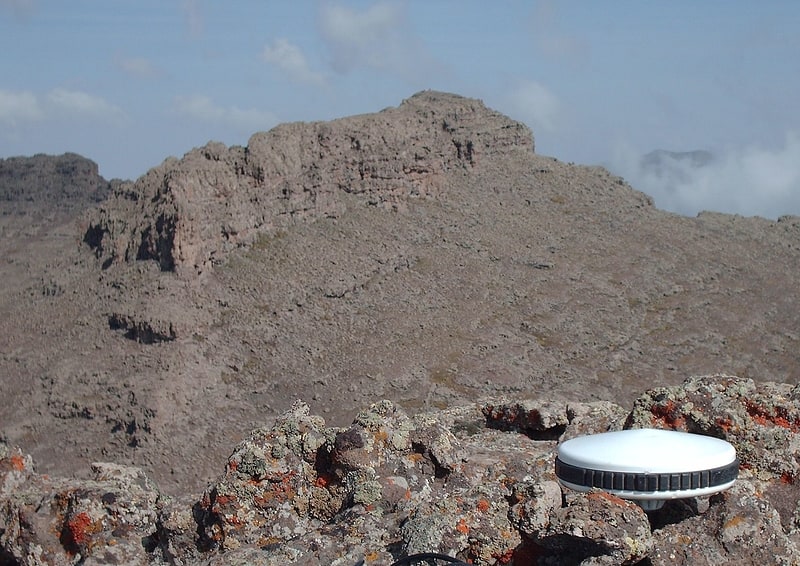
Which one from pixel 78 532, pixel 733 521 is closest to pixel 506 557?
pixel 733 521

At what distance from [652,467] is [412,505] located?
2210 mm

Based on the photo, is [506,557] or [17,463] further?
[17,463]

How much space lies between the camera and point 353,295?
61.1 m

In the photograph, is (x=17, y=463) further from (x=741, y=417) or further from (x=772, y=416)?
(x=772, y=416)

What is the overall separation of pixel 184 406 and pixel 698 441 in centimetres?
4264

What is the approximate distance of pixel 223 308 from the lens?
56.2 m

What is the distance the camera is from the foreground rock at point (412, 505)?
25.8 feet

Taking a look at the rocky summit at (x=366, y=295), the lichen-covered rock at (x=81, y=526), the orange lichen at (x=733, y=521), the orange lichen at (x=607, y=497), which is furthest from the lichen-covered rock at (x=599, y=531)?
the rocky summit at (x=366, y=295)

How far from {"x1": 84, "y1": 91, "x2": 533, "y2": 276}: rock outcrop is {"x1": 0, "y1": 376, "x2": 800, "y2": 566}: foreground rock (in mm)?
44721

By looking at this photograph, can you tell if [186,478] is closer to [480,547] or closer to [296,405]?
[296,405]

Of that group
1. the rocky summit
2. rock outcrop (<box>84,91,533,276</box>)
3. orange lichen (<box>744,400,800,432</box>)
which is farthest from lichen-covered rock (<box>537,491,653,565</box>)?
rock outcrop (<box>84,91,533,276</box>)

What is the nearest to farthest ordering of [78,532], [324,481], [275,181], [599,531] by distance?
[599,531], [324,481], [78,532], [275,181]

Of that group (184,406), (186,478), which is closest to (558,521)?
(186,478)

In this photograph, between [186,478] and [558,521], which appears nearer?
[558,521]
